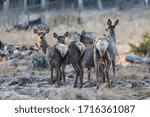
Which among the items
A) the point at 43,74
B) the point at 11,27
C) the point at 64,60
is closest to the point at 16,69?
the point at 43,74

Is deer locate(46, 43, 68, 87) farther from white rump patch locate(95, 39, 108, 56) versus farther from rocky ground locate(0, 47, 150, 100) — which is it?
white rump patch locate(95, 39, 108, 56)

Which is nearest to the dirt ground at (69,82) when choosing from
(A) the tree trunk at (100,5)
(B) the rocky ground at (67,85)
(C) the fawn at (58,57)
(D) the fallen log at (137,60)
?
(B) the rocky ground at (67,85)

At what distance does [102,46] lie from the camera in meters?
17.2

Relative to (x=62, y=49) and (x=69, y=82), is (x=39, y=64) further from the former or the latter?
(x=62, y=49)

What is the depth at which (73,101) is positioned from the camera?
13.6 metres

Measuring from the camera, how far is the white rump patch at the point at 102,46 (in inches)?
675

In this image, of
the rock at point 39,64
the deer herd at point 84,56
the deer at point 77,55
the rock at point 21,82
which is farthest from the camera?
the rock at point 39,64

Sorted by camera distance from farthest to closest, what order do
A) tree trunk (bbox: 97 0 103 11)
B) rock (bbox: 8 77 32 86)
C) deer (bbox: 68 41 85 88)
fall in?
tree trunk (bbox: 97 0 103 11), rock (bbox: 8 77 32 86), deer (bbox: 68 41 85 88)

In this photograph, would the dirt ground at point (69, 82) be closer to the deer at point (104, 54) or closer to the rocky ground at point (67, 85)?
the rocky ground at point (67, 85)

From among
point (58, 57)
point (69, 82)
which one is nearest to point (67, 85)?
point (69, 82)

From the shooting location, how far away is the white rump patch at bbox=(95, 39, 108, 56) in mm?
17141

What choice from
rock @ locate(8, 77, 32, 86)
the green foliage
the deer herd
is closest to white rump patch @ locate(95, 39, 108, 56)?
the deer herd

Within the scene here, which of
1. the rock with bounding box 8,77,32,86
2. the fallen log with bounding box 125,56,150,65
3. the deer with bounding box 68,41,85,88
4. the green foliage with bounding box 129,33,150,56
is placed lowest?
the rock with bounding box 8,77,32,86

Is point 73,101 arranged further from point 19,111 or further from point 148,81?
point 148,81
